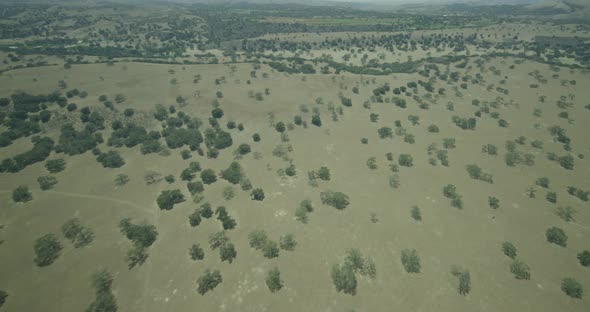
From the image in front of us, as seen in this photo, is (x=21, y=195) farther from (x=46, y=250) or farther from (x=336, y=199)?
(x=336, y=199)

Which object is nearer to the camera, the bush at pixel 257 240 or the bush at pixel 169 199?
the bush at pixel 257 240

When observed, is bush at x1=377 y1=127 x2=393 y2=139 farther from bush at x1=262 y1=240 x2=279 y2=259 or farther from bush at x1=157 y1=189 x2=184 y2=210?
bush at x1=157 y1=189 x2=184 y2=210

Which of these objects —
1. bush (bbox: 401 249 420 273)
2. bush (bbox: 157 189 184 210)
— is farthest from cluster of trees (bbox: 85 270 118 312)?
bush (bbox: 401 249 420 273)

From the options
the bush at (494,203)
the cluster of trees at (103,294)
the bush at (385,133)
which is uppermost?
the bush at (385,133)

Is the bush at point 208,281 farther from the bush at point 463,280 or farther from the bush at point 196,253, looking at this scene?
the bush at point 463,280

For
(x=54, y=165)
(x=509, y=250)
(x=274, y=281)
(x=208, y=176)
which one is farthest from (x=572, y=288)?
(x=54, y=165)

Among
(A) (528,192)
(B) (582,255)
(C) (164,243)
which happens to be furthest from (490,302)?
(C) (164,243)

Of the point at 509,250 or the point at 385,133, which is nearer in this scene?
the point at 509,250

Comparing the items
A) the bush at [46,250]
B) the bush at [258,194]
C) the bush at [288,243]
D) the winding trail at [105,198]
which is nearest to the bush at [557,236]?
the bush at [288,243]
